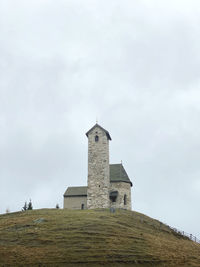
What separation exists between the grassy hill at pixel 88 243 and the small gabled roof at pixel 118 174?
1372cm

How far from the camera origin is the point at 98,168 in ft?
196

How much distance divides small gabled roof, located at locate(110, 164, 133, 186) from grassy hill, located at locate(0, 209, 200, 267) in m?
13.7

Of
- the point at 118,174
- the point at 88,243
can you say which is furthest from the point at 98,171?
the point at 88,243

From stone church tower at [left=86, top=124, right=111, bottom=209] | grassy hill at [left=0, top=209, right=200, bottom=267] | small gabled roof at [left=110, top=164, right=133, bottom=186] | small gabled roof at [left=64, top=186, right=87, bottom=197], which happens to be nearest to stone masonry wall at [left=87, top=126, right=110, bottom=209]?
stone church tower at [left=86, top=124, right=111, bottom=209]

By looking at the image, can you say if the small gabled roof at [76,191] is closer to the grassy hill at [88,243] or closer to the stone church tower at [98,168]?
the stone church tower at [98,168]

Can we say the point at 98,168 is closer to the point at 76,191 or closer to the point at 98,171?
the point at 98,171

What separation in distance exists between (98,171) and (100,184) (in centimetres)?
238

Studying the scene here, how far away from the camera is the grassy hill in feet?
105

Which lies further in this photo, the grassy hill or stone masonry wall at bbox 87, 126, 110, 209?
stone masonry wall at bbox 87, 126, 110, 209

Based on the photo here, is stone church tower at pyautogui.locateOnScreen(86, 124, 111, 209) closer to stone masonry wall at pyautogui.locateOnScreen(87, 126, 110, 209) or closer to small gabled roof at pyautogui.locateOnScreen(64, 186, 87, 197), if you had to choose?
stone masonry wall at pyautogui.locateOnScreen(87, 126, 110, 209)

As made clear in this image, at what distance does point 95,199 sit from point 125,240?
21.6 metres

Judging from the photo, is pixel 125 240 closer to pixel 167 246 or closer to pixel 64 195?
pixel 167 246

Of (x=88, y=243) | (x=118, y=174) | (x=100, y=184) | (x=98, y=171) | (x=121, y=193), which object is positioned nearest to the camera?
(x=88, y=243)

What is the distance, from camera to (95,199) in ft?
191
